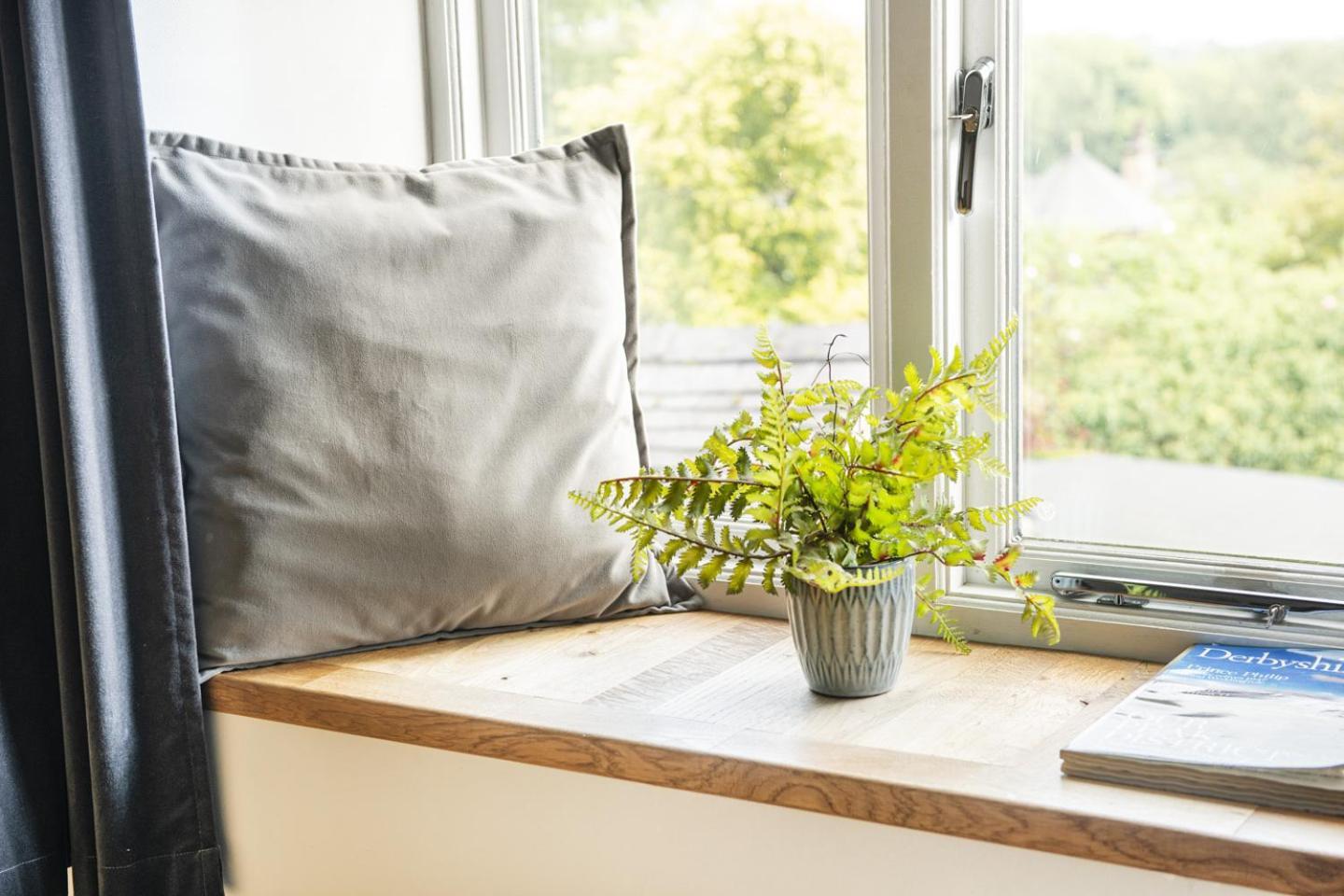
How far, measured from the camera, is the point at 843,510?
114cm

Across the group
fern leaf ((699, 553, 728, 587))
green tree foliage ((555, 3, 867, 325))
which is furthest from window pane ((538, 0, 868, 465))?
fern leaf ((699, 553, 728, 587))

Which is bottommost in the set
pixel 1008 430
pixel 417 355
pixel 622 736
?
pixel 622 736

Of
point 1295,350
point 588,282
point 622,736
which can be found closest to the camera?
point 622,736

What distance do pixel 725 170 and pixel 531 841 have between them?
819mm

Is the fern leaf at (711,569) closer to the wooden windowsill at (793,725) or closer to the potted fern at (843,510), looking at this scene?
the potted fern at (843,510)

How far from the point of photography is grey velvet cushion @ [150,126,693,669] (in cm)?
131

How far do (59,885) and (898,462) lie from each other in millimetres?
978

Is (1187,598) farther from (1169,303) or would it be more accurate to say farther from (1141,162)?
(1141,162)

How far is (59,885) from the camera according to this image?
1.34 metres

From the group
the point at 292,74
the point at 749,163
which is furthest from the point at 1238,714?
the point at 292,74

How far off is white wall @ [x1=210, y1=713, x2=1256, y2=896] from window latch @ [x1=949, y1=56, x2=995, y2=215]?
2.25 feet

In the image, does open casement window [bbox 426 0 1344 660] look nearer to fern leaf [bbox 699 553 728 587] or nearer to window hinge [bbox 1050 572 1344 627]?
window hinge [bbox 1050 572 1344 627]

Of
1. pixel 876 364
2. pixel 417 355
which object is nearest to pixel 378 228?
pixel 417 355

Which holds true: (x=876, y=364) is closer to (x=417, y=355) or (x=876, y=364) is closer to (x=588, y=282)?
(x=588, y=282)
